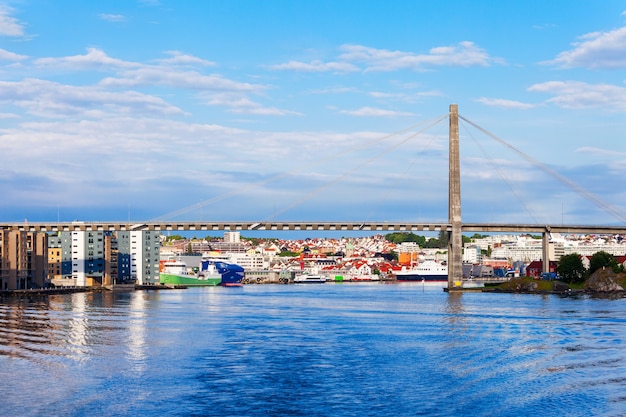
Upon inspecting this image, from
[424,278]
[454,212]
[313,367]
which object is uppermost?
[454,212]

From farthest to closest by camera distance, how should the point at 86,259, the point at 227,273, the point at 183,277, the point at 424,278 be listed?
the point at 424,278 < the point at 227,273 < the point at 183,277 < the point at 86,259

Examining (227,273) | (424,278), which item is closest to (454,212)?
(227,273)

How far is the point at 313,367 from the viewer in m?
26.0

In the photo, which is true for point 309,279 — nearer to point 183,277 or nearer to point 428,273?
point 428,273

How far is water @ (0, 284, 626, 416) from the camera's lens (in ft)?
66.3

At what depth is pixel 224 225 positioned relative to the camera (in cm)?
8950

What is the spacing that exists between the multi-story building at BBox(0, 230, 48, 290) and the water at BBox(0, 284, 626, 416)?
45.8 m

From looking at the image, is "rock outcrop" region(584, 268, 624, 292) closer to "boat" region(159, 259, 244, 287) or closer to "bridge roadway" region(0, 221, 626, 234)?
"bridge roadway" region(0, 221, 626, 234)

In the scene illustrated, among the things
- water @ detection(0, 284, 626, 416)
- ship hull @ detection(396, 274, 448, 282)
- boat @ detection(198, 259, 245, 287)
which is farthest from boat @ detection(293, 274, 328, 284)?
water @ detection(0, 284, 626, 416)

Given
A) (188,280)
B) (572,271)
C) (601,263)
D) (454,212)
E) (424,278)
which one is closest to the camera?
(454,212)

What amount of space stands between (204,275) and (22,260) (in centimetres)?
6124

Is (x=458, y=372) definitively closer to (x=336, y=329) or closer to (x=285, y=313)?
(x=336, y=329)

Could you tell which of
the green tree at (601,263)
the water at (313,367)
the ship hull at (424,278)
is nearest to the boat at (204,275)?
the ship hull at (424,278)

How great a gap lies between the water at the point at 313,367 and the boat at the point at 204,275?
90887 millimetres
